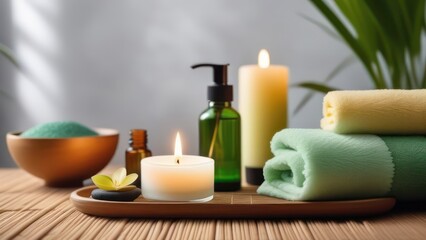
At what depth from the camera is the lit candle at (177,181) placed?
0.57 meters

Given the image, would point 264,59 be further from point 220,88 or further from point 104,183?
point 104,183

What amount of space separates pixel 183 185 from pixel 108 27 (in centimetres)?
57

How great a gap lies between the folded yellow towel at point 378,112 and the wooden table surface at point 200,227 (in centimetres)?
10

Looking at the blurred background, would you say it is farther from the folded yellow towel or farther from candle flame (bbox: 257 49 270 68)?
the folded yellow towel

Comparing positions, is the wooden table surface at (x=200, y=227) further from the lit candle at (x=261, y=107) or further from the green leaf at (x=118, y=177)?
the lit candle at (x=261, y=107)

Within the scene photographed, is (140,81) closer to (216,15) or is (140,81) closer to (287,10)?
(216,15)

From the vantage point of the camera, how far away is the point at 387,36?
33.6 inches

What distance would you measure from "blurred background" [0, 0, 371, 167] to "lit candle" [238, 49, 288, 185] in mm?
283

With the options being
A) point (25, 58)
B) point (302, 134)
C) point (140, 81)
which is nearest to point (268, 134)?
point (302, 134)

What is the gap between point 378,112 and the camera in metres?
0.58

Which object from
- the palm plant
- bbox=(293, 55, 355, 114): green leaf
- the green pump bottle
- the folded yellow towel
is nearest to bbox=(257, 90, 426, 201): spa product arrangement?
the folded yellow towel

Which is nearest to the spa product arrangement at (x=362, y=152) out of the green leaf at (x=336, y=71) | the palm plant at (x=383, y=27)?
the palm plant at (x=383, y=27)

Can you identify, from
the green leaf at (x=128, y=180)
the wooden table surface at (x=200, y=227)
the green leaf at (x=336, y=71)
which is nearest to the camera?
the wooden table surface at (x=200, y=227)

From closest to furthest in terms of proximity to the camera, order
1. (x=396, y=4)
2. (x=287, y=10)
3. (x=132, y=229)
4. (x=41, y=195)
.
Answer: (x=132, y=229) < (x=41, y=195) < (x=396, y=4) < (x=287, y=10)
